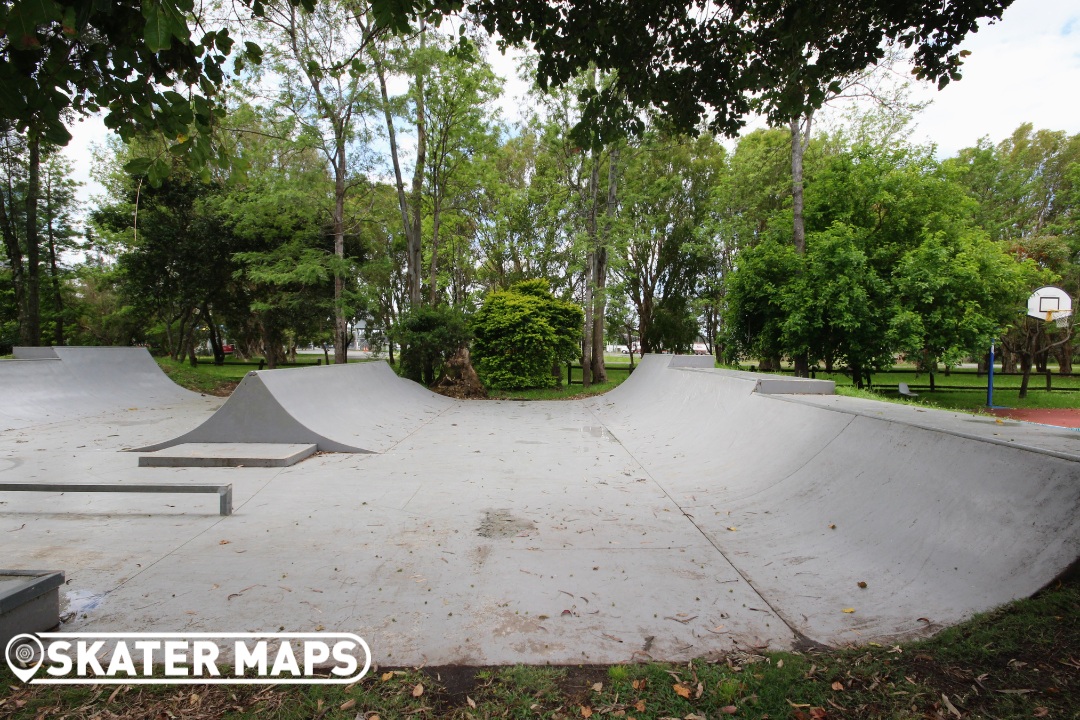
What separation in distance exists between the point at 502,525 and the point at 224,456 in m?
4.29

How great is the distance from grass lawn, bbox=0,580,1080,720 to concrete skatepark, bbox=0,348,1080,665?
17 cm

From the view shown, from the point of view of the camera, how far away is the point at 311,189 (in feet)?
53.1

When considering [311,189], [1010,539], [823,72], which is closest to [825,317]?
[823,72]

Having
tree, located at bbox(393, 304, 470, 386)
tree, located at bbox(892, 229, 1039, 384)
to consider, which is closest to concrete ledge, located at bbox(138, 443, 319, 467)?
tree, located at bbox(393, 304, 470, 386)

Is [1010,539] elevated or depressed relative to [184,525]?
elevated

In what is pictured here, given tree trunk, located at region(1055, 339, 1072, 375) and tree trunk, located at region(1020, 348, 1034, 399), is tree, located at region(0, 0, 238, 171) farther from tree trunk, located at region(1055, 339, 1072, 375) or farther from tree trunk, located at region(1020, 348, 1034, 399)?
tree trunk, located at region(1055, 339, 1072, 375)

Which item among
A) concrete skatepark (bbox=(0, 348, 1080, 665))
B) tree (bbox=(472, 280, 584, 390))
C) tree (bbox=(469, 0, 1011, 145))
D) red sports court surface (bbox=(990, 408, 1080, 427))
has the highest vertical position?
tree (bbox=(469, 0, 1011, 145))

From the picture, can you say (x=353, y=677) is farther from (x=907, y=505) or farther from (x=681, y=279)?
(x=681, y=279)

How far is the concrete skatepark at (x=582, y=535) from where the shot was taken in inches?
104

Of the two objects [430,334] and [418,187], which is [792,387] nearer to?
[430,334]

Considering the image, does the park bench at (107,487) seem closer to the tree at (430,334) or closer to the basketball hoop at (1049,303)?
the tree at (430,334)

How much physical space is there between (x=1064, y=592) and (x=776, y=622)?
1227mm

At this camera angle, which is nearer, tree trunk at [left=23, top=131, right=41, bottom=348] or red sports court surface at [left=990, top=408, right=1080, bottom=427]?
red sports court surface at [left=990, top=408, right=1080, bottom=427]

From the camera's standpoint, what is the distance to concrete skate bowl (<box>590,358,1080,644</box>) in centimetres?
258
